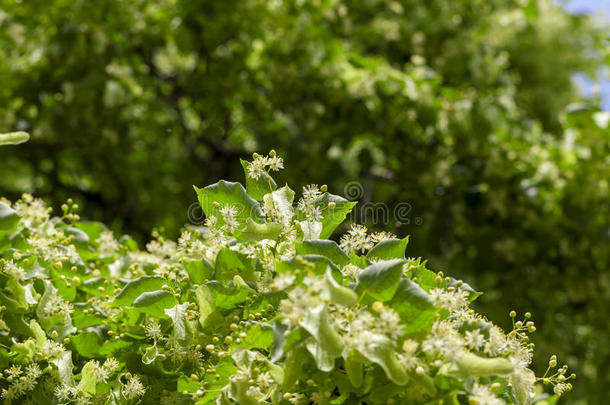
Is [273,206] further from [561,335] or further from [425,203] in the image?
[561,335]

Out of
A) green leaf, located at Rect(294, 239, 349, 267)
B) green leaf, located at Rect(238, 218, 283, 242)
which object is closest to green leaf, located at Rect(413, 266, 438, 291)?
green leaf, located at Rect(294, 239, 349, 267)

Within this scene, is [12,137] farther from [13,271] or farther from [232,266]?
[232,266]

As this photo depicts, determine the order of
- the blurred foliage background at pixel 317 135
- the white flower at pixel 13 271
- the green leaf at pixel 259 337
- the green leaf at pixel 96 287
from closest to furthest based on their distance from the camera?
1. the green leaf at pixel 259 337
2. the white flower at pixel 13 271
3. the green leaf at pixel 96 287
4. the blurred foliage background at pixel 317 135

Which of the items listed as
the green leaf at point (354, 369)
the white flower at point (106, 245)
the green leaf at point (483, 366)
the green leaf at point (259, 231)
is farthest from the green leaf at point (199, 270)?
the white flower at point (106, 245)

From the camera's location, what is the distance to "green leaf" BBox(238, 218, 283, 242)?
0.93m

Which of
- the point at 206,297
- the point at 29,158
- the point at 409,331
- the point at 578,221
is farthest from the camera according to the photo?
the point at 29,158

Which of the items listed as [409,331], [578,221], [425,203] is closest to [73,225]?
[409,331]

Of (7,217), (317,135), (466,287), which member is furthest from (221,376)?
(317,135)

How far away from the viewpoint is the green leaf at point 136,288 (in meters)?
1.08

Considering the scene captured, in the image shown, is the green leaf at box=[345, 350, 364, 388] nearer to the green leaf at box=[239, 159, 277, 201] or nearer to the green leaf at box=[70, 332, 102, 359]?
the green leaf at box=[239, 159, 277, 201]

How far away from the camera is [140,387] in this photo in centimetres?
97

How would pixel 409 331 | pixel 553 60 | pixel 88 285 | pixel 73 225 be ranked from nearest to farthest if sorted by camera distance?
pixel 409 331 < pixel 88 285 < pixel 73 225 < pixel 553 60

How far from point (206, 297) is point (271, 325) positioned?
0.13 m

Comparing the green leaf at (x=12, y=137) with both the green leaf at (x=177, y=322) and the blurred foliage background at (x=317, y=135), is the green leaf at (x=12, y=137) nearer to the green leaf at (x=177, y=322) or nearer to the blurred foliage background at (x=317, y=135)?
the green leaf at (x=177, y=322)
